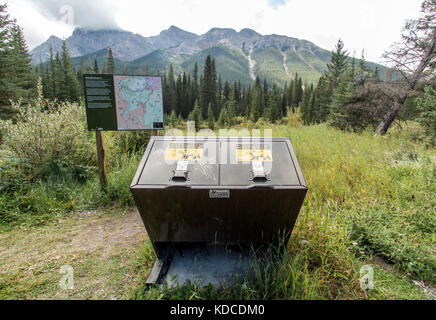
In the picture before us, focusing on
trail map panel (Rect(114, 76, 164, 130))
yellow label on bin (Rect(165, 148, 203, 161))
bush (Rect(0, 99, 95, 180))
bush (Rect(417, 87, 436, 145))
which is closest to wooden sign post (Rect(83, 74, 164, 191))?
trail map panel (Rect(114, 76, 164, 130))

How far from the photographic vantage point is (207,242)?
272 centimetres

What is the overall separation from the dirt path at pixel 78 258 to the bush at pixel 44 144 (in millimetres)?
1547

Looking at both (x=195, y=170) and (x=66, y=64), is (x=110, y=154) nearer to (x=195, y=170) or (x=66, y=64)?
(x=195, y=170)

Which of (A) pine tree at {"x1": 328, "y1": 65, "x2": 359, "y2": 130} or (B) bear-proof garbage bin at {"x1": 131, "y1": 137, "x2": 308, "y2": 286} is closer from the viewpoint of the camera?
(B) bear-proof garbage bin at {"x1": 131, "y1": 137, "x2": 308, "y2": 286}

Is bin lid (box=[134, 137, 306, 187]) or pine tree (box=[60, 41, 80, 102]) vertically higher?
pine tree (box=[60, 41, 80, 102])

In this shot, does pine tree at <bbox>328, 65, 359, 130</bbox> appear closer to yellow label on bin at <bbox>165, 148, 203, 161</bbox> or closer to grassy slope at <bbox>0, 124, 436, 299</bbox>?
grassy slope at <bbox>0, 124, 436, 299</bbox>

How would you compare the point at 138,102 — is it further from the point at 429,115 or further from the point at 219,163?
the point at 429,115

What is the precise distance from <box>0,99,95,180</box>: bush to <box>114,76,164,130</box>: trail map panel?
1711 mm

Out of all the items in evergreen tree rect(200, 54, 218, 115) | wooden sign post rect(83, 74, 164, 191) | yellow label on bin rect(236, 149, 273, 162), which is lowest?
yellow label on bin rect(236, 149, 273, 162)

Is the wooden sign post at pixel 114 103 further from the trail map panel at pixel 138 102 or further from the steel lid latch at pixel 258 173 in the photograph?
the steel lid latch at pixel 258 173

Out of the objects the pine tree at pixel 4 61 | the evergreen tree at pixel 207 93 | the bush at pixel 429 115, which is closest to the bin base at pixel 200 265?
the bush at pixel 429 115

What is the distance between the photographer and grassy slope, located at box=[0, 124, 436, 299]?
238 centimetres
